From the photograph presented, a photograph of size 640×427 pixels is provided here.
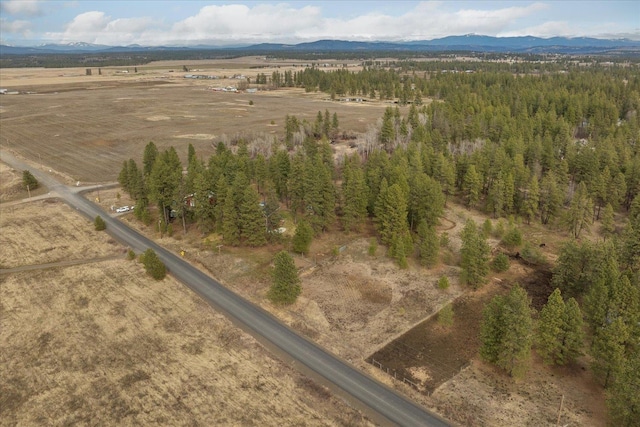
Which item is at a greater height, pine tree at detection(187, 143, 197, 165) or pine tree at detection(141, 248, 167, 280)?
pine tree at detection(187, 143, 197, 165)

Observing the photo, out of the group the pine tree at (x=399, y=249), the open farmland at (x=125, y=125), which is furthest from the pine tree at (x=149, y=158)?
the pine tree at (x=399, y=249)

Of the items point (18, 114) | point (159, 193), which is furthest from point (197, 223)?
point (18, 114)

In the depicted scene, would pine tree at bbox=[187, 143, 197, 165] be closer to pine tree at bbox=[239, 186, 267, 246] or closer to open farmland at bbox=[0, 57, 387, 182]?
pine tree at bbox=[239, 186, 267, 246]

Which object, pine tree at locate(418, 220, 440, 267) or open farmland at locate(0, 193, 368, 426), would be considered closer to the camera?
open farmland at locate(0, 193, 368, 426)

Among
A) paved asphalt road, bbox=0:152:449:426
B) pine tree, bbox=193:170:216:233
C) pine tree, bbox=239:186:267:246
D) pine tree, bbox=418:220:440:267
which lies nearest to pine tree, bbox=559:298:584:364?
paved asphalt road, bbox=0:152:449:426

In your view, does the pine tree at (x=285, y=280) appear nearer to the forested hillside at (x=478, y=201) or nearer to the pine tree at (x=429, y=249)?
the forested hillside at (x=478, y=201)

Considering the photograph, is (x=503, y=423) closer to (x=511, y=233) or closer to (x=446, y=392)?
(x=446, y=392)

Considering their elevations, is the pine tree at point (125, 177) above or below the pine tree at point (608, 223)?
above
